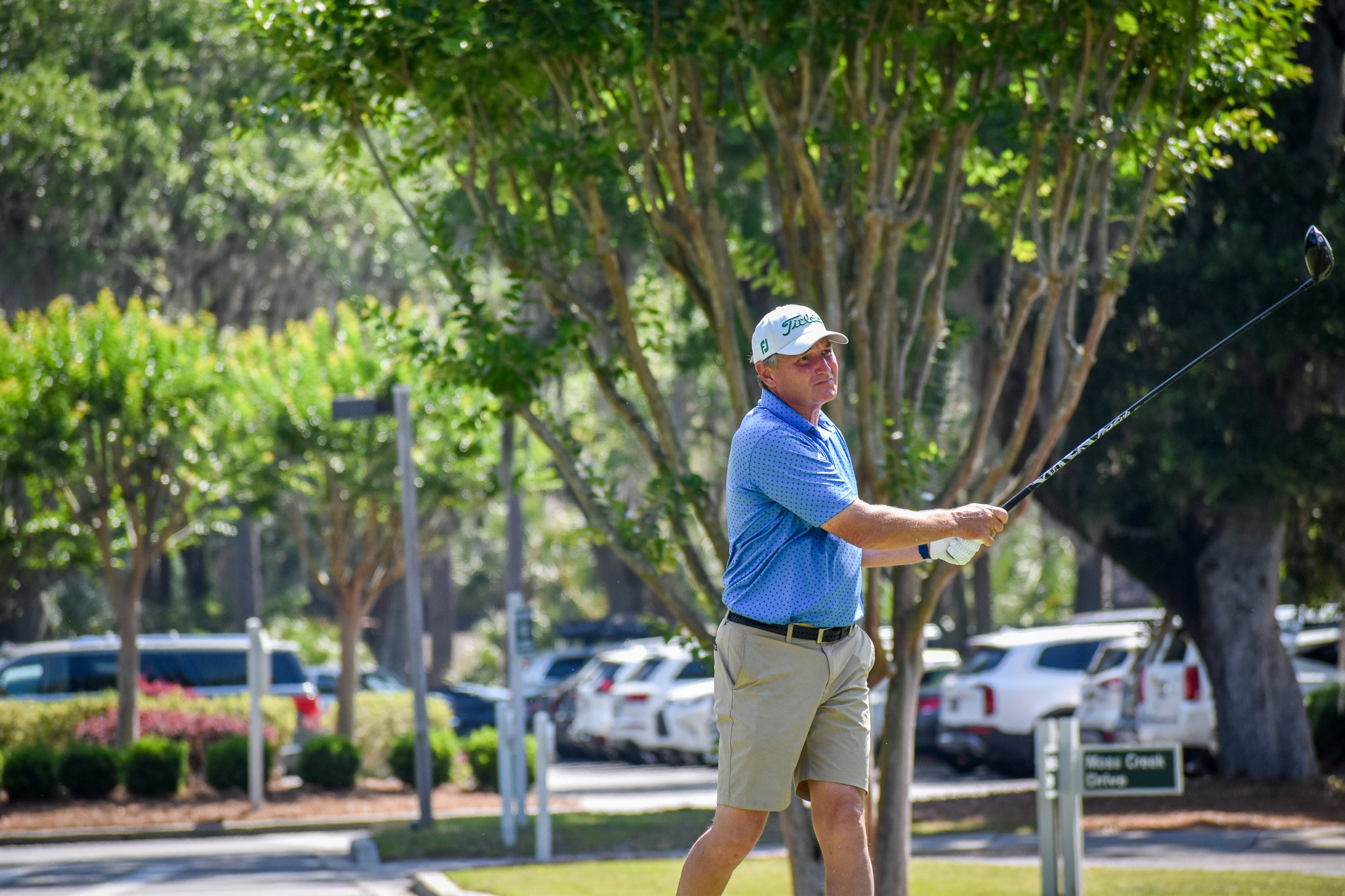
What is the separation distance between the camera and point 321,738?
18.8 metres

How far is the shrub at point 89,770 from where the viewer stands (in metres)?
17.7

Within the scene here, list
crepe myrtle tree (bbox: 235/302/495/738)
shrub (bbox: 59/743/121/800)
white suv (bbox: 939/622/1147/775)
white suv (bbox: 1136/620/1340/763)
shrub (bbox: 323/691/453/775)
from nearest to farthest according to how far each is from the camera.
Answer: white suv (bbox: 1136/620/1340/763)
shrub (bbox: 59/743/121/800)
white suv (bbox: 939/622/1147/775)
crepe myrtle tree (bbox: 235/302/495/738)
shrub (bbox: 323/691/453/775)

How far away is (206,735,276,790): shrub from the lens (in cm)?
1838

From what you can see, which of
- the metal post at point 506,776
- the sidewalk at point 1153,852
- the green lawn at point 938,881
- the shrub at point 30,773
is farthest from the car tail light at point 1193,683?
the shrub at point 30,773

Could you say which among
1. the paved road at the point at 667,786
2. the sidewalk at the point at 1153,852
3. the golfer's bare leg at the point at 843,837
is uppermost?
the golfer's bare leg at the point at 843,837

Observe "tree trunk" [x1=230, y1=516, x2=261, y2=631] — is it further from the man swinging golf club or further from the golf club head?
the golf club head

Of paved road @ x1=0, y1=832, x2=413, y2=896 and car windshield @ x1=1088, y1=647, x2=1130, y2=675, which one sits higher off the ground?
car windshield @ x1=1088, y1=647, x2=1130, y2=675

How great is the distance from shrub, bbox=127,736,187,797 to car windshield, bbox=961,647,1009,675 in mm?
9289

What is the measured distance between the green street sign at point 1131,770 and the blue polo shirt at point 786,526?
3.33 m

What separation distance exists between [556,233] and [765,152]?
115 centimetres

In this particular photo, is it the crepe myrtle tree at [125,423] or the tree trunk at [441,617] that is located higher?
the crepe myrtle tree at [125,423]

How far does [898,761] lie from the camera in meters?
7.64

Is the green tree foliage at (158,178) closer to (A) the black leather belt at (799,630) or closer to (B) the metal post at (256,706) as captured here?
(B) the metal post at (256,706)

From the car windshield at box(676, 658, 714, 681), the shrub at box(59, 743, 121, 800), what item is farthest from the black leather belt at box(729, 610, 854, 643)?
the car windshield at box(676, 658, 714, 681)
